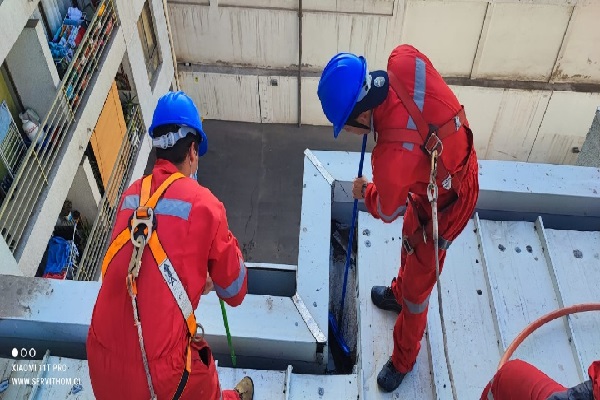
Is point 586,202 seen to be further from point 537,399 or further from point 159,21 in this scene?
point 159,21

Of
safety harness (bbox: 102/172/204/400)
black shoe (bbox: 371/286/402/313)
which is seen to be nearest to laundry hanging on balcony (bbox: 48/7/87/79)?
→ safety harness (bbox: 102/172/204/400)

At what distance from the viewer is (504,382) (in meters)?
3.70

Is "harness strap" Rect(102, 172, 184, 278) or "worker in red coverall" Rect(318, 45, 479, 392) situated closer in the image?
"harness strap" Rect(102, 172, 184, 278)

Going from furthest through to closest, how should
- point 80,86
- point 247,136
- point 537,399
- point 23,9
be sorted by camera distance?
1. point 247,136
2. point 80,86
3. point 23,9
4. point 537,399

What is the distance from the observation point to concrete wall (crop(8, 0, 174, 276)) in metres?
7.11

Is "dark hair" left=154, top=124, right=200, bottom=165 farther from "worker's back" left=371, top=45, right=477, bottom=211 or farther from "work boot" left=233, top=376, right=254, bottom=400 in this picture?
"work boot" left=233, top=376, right=254, bottom=400

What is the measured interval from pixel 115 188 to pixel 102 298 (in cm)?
656

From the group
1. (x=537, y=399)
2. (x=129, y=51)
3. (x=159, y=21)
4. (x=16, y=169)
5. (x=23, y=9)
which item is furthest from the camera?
(x=159, y=21)

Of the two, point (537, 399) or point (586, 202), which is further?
point (586, 202)

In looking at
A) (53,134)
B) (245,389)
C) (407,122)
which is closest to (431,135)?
(407,122)

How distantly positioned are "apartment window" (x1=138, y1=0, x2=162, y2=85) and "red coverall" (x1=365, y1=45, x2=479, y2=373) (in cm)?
760

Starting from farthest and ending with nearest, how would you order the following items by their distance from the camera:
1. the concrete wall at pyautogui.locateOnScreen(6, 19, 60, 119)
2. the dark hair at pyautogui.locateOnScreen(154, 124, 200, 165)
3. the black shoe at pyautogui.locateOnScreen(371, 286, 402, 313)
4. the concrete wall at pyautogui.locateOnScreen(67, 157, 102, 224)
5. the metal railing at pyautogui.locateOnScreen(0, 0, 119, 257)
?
1. the concrete wall at pyautogui.locateOnScreen(67, 157, 102, 224)
2. the concrete wall at pyautogui.locateOnScreen(6, 19, 60, 119)
3. the metal railing at pyautogui.locateOnScreen(0, 0, 119, 257)
4. the black shoe at pyautogui.locateOnScreen(371, 286, 402, 313)
5. the dark hair at pyautogui.locateOnScreen(154, 124, 200, 165)

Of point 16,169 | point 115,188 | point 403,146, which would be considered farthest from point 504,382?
point 115,188

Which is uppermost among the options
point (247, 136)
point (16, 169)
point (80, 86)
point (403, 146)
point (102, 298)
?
point (403, 146)
